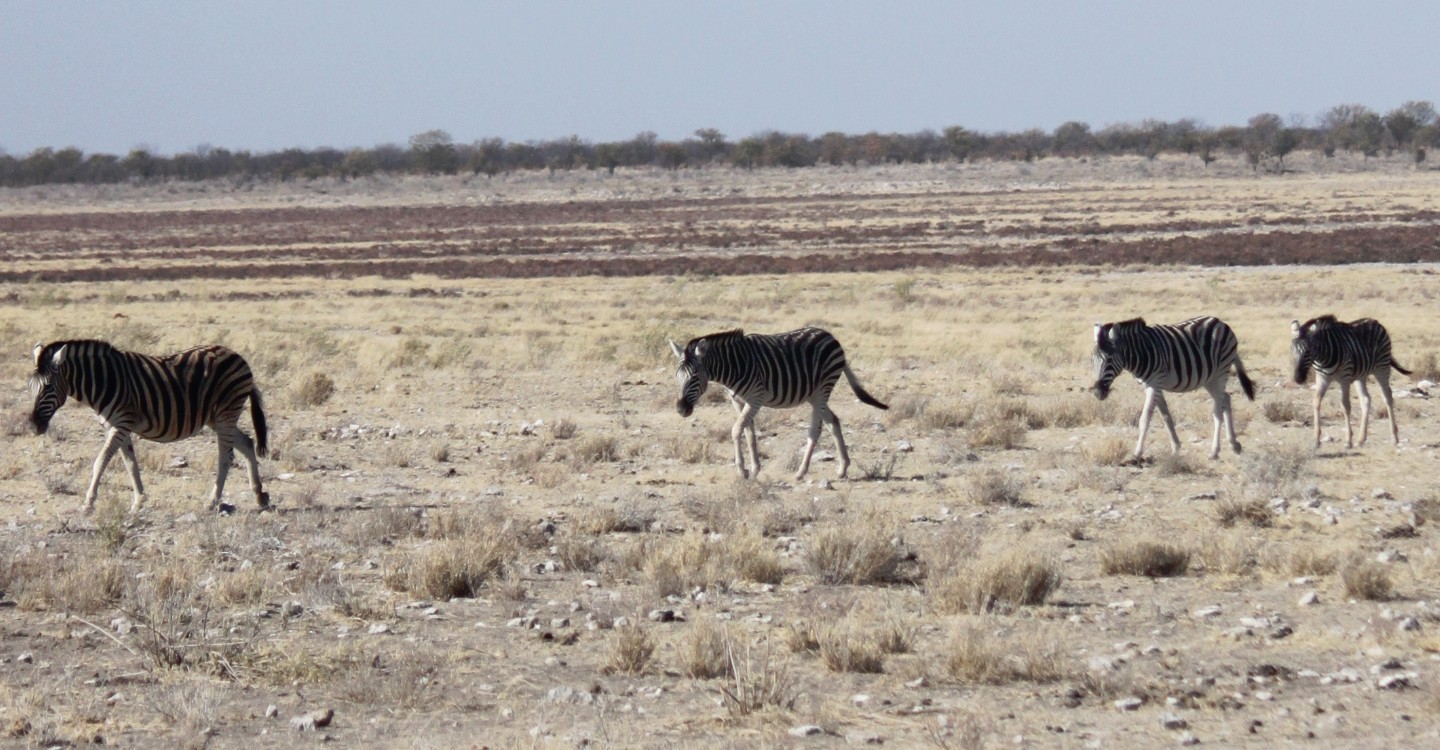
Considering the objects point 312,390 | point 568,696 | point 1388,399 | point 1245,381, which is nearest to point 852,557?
point 568,696

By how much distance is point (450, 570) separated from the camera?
960 cm

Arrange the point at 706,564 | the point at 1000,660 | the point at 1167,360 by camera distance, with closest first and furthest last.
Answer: the point at 1000,660
the point at 706,564
the point at 1167,360

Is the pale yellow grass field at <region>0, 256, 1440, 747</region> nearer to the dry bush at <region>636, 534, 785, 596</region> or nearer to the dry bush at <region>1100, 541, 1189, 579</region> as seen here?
the dry bush at <region>636, 534, 785, 596</region>

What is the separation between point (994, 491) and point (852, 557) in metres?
3.18

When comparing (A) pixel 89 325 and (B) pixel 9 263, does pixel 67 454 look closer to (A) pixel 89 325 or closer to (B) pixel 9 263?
(A) pixel 89 325

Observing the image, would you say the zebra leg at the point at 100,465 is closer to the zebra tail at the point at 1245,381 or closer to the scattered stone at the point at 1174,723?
the scattered stone at the point at 1174,723

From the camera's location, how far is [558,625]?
8742mm

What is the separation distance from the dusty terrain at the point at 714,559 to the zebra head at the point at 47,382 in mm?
936

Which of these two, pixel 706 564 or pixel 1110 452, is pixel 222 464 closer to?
pixel 706 564

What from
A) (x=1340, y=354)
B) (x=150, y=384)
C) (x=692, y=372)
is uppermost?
(x=150, y=384)

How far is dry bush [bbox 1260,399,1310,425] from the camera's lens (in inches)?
658

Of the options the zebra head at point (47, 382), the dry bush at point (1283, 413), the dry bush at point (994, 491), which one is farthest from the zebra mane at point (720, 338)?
the dry bush at point (1283, 413)

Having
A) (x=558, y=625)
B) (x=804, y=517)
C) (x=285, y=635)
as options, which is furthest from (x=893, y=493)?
(x=285, y=635)

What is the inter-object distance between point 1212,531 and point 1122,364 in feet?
12.5
